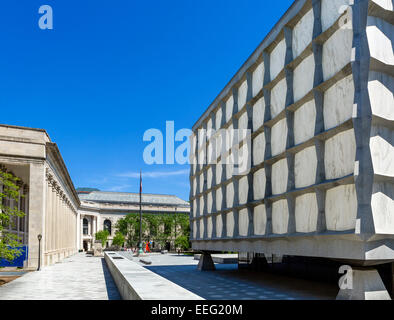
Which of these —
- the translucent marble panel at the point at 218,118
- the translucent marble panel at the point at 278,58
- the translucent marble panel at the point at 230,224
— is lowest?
the translucent marble panel at the point at 230,224

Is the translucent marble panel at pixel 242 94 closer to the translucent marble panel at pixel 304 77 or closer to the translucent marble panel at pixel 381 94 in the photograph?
the translucent marble panel at pixel 304 77

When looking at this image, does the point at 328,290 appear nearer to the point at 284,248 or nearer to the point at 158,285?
the point at 284,248

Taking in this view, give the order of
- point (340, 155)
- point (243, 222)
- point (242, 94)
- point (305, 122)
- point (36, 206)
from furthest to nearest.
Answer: point (36, 206), point (242, 94), point (243, 222), point (305, 122), point (340, 155)

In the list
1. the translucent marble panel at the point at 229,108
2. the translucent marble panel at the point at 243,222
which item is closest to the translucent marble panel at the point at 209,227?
the translucent marble panel at the point at 243,222

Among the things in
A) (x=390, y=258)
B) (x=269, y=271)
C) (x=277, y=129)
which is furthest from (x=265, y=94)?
(x=269, y=271)

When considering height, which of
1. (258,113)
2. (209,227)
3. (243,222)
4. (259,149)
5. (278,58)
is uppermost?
(278,58)

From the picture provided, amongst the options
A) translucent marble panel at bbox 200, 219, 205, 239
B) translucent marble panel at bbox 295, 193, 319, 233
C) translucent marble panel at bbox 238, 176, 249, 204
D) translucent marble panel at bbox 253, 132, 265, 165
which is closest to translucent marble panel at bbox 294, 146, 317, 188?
translucent marble panel at bbox 295, 193, 319, 233

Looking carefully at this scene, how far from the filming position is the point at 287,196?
1587 cm

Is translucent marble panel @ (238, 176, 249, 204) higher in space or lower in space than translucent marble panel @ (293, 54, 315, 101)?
lower

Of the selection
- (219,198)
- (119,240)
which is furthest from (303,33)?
(119,240)

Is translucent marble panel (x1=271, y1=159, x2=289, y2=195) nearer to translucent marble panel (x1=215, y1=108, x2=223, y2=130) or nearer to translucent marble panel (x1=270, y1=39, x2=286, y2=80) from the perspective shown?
translucent marble panel (x1=270, y1=39, x2=286, y2=80)

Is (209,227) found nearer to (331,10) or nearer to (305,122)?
(305,122)

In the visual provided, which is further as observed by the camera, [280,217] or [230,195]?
[230,195]

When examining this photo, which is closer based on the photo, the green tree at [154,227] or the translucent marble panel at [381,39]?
the translucent marble panel at [381,39]
